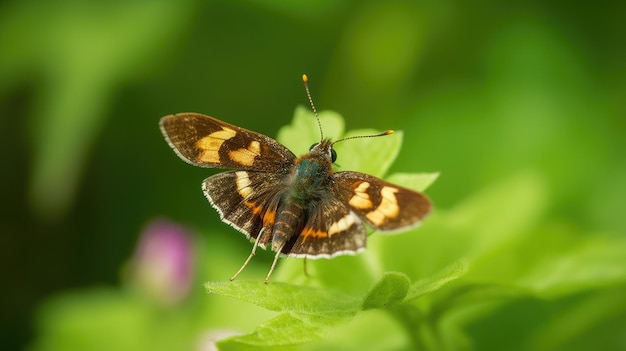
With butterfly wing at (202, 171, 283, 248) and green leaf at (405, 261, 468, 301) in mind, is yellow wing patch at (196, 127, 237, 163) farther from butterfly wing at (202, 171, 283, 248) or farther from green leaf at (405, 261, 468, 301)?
green leaf at (405, 261, 468, 301)

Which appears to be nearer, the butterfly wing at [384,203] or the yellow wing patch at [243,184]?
the butterfly wing at [384,203]

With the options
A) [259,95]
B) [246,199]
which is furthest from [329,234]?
[259,95]

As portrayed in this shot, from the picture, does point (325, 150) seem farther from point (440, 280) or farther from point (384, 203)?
point (440, 280)

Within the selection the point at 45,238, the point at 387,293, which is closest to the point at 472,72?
the point at 45,238

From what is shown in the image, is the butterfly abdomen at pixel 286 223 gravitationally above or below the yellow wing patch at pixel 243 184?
below

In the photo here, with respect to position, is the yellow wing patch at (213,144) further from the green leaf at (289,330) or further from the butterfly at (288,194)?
the green leaf at (289,330)

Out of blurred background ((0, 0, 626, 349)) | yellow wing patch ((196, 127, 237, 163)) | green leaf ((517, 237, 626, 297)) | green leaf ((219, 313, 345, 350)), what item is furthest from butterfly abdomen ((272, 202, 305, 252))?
blurred background ((0, 0, 626, 349))

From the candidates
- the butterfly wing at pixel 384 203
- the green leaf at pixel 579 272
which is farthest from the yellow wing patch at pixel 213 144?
the green leaf at pixel 579 272

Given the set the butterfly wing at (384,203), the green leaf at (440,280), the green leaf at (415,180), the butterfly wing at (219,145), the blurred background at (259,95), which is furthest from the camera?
the blurred background at (259,95)
